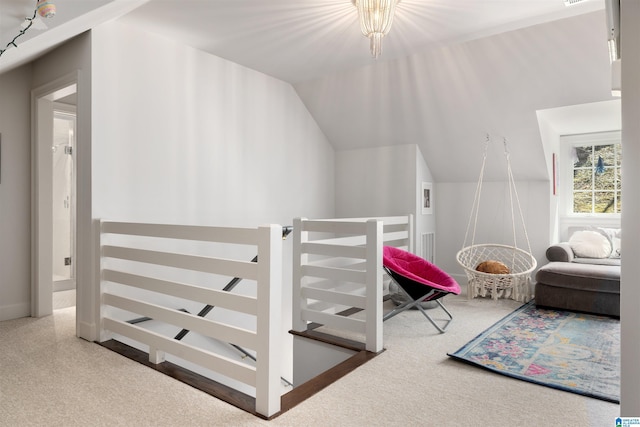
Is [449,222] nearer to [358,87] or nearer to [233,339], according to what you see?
[358,87]

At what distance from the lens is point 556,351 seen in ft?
9.05

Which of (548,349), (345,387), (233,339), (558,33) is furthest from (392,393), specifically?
(558,33)

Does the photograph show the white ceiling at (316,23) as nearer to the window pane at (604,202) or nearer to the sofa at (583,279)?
the sofa at (583,279)

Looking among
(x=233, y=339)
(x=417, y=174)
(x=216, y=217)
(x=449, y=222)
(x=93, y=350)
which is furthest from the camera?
(x=449, y=222)

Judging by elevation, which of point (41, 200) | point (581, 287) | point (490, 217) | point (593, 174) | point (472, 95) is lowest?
point (581, 287)

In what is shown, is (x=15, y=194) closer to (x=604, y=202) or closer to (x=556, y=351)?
(x=556, y=351)

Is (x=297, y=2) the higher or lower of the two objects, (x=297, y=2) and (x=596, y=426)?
the higher

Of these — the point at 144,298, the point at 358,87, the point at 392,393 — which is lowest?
the point at 392,393

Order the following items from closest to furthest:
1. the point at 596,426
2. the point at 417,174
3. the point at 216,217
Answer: the point at 596,426
the point at 216,217
the point at 417,174

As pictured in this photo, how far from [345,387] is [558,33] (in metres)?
2.95

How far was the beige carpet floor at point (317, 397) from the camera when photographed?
74.9 inches

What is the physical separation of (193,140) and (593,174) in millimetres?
4496

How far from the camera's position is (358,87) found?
438cm

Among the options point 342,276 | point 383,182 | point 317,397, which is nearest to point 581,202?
point 383,182
